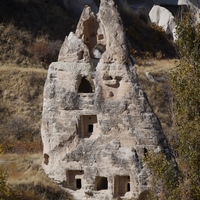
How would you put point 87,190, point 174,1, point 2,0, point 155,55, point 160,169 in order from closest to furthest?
point 160,169 < point 87,190 < point 2,0 < point 155,55 < point 174,1

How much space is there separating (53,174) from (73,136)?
1.23m

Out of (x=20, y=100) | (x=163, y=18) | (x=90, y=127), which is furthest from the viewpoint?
(x=163, y=18)

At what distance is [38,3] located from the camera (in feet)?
114

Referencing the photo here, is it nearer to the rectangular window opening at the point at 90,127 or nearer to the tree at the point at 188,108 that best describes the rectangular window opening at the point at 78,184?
the rectangular window opening at the point at 90,127

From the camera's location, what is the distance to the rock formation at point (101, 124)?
1371 centimetres

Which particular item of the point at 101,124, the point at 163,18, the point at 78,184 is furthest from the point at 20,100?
the point at 163,18

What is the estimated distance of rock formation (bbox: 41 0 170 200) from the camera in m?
13.7

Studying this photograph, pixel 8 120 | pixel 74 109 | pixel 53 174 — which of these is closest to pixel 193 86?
pixel 74 109

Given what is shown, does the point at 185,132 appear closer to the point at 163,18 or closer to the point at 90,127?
the point at 90,127

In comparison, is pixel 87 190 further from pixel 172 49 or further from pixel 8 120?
pixel 172 49

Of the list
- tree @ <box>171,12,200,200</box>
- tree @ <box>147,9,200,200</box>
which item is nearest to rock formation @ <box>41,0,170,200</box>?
tree @ <box>147,9,200,200</box>

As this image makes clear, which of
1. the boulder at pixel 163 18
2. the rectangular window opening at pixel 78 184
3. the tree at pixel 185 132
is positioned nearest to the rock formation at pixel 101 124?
the rectangular window opening at pixel 78 184

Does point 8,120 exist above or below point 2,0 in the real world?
below

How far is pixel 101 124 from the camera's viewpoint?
46.2 ft
